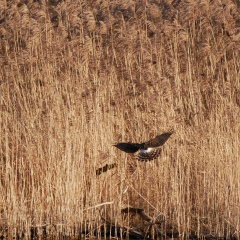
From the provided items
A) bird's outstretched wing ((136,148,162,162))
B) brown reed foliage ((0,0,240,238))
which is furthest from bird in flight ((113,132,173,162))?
brown reed foliage ((0,0,240,238))

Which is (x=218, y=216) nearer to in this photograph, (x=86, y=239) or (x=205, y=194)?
(x=205, y=194)

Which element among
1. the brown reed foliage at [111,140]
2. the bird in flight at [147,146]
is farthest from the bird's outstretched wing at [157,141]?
the brown reed foliage at [111,140]

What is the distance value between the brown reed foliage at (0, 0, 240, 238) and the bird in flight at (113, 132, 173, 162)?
0.45m

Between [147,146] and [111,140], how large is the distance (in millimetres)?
947

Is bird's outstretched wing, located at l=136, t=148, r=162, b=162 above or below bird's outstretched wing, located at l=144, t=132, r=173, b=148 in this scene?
below

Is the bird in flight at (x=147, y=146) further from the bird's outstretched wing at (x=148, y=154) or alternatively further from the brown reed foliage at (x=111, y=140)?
the brown reed foliage at (x=111, y=140)

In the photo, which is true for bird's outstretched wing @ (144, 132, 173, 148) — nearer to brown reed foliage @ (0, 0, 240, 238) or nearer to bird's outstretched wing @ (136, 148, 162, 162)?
bird's outstretched wing @ (136, 148, 162, 162)

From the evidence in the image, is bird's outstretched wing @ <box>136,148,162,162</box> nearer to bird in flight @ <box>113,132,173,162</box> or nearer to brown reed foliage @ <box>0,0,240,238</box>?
bird in flight @ <box>113,132,173,162</box>

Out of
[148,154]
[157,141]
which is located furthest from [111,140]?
[157,141]

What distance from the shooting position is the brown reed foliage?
4121 mm

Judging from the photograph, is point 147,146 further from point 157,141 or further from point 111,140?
point 111,140

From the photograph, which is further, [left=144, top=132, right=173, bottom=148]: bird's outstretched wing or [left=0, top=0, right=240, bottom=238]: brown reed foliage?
[left=0, top=0, right=240, bottom=238]: brown reed foliage

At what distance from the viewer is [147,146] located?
12.3 feet

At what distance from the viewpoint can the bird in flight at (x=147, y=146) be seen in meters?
3.73
